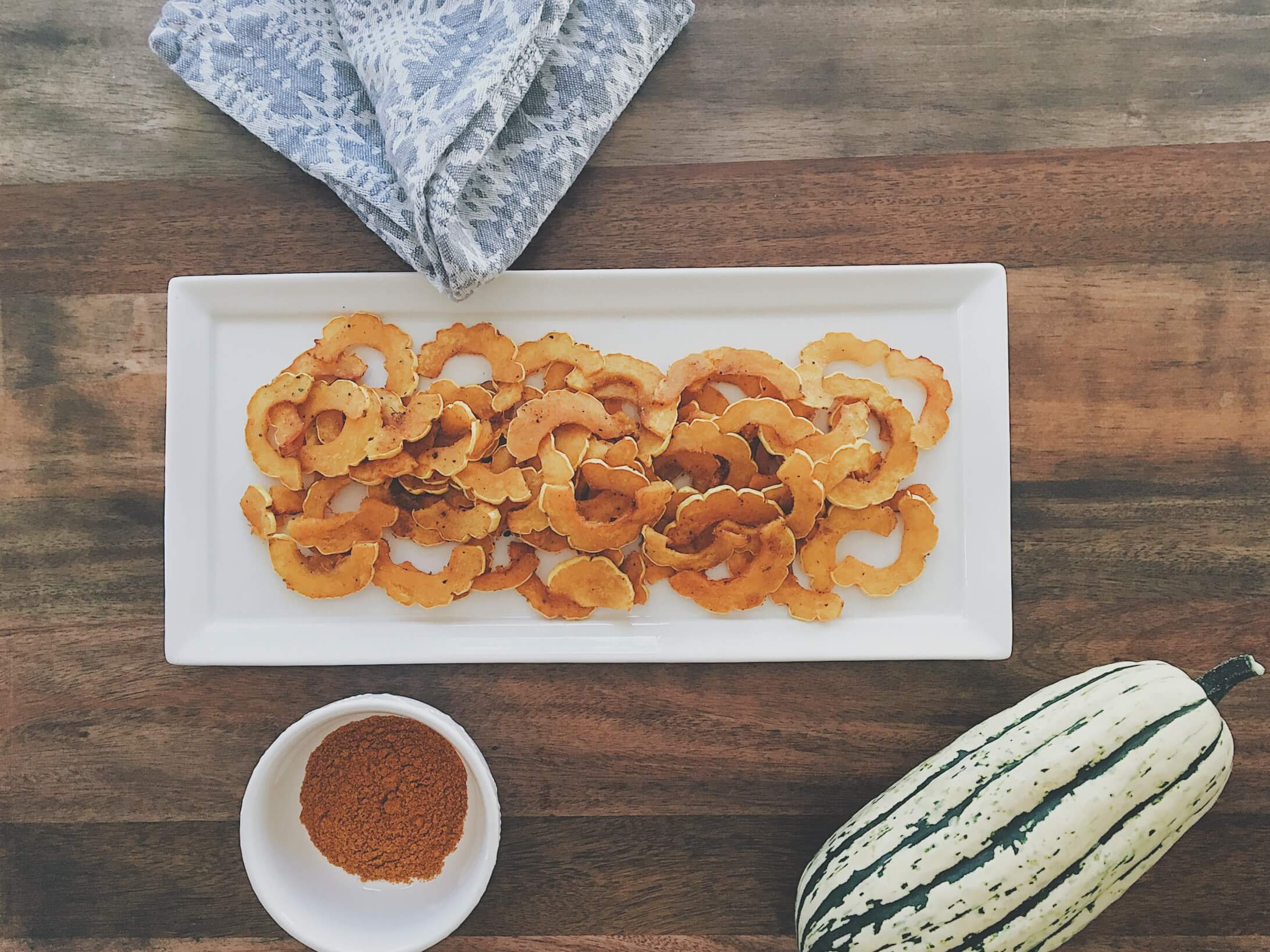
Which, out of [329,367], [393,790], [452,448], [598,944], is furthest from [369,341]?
[598,944]

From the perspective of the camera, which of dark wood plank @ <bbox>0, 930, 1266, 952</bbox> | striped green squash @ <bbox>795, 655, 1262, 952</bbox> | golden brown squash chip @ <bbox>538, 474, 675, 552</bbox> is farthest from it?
dark wood plank @ <bbox>0, 930, 1266, 952</bbox>

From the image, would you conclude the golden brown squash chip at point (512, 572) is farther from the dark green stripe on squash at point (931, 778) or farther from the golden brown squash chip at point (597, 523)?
the dark green stripe on squash at point (931, 778)

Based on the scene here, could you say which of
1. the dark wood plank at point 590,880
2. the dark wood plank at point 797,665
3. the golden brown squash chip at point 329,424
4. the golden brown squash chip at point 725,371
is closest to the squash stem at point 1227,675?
the dark wood plank at point 797,665

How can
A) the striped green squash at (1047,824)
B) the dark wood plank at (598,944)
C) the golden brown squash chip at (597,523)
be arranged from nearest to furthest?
the striped green squash at (1047,824), the golden brown squash chip at (597,523), the dark wood plank at (598,944)

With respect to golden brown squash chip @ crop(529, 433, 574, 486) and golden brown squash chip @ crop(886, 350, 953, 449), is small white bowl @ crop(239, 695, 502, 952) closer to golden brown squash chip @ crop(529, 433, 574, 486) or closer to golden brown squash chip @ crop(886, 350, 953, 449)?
golden brown squash chip @ crop(529, 433, 574, 486)

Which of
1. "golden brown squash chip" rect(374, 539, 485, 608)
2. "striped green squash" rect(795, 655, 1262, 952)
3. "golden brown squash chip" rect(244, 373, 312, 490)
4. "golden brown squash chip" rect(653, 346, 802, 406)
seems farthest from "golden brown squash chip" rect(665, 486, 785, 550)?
"golden brown squash chip" rect(244, 373, 312, 490)

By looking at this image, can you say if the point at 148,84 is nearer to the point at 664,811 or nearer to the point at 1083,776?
the point at 664,811
